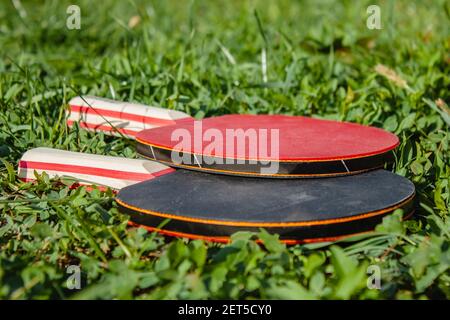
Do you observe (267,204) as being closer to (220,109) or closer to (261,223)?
(261,223)

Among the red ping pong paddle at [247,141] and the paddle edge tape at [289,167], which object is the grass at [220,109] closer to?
the red ping pong paddle at [247,141]

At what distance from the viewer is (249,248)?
67.2 inches

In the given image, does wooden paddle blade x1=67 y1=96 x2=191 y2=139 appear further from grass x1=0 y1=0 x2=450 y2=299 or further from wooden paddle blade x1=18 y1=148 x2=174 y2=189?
wooden paddle blade x1=18 y1=148 x2=174 y2=189

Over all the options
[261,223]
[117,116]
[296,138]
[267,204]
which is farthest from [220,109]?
[261,223]

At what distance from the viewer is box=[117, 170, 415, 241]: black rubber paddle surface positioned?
173cm

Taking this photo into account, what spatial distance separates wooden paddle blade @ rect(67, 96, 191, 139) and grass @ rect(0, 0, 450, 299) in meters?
0.05

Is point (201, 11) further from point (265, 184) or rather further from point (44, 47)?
point (265, 184)

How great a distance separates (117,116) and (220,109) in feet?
1.71

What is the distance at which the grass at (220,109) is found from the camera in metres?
1.63

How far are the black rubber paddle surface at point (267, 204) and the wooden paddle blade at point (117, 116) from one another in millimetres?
534

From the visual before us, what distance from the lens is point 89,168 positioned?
7.13ft

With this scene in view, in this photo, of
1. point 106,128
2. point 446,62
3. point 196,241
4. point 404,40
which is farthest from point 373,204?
point 404,40

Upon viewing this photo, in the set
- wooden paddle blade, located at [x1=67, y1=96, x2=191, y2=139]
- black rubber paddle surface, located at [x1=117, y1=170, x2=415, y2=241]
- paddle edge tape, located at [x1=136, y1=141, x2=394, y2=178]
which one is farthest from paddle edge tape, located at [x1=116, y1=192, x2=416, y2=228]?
wooden paddle blade, located at [x1=67, y1=96, x2=191, y2=139]

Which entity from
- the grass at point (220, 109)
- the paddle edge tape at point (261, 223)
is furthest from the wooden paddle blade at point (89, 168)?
the paddle edge tape at point (261, 223)
